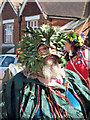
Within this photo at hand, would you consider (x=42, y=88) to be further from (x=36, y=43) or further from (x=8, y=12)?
(x=8, y=12)

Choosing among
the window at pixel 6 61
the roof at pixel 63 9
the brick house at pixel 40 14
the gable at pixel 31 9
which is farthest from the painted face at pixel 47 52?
the gable at pixel 31 9

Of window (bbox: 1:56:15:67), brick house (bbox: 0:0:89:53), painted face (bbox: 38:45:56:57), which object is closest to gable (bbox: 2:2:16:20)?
brick house (bbox: 0:0:89:53)

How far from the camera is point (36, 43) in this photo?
1.62 m

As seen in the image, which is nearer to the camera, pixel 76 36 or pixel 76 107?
pixel 76 107

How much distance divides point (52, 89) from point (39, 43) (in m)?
0.47

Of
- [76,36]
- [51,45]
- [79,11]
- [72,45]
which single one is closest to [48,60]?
[51,45]

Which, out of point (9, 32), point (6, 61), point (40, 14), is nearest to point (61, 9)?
point (40, 14)

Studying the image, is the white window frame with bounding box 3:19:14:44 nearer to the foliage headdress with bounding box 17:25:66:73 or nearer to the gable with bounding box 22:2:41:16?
the gable with bounding box 22:2:41:16

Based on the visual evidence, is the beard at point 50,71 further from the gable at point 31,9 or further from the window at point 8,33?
the gable at point 31,9

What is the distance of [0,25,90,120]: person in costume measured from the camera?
1558 mm

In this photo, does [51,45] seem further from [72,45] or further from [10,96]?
[72,45]

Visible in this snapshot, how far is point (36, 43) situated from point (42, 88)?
45 cm

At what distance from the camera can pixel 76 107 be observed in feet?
5.51

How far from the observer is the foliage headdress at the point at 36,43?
5.28ft
